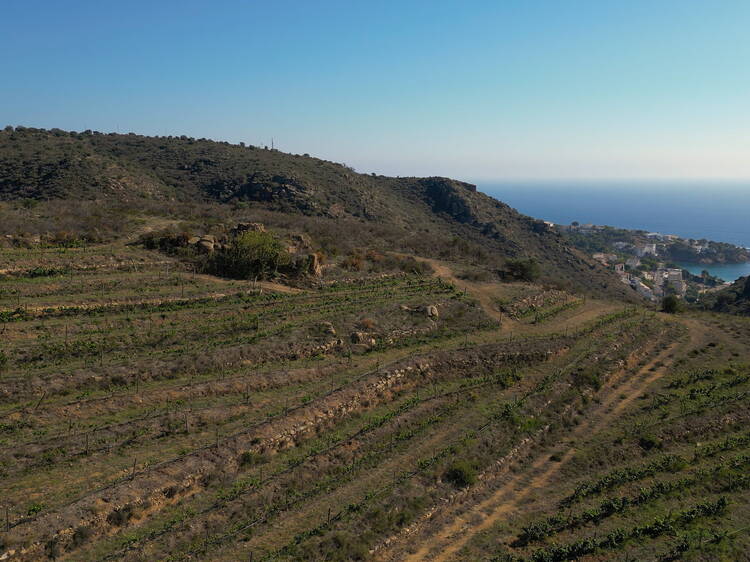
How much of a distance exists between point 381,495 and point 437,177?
95076 millimetres

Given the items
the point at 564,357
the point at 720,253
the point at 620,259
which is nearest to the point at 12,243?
the point at 564,357

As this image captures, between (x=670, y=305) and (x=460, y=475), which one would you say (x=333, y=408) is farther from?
(x=670, y=305)

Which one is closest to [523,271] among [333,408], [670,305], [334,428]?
[670,305]

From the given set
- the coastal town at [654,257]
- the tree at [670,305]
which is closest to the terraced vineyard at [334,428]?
the tree at [670,305]

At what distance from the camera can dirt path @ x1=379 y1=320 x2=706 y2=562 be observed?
12.4 metres

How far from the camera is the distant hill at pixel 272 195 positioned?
166 ft

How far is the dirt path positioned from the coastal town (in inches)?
2676

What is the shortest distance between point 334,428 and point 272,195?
51.4 m

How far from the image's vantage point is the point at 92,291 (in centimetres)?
2489

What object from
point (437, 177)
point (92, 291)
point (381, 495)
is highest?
point (437, 177)

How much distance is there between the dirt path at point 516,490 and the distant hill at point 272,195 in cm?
2664

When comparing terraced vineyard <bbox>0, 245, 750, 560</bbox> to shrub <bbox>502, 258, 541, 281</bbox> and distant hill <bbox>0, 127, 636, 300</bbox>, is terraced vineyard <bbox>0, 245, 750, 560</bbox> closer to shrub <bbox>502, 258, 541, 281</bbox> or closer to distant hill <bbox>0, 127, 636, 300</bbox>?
shrub <bbox>502, 258, 541, 281</bbox>

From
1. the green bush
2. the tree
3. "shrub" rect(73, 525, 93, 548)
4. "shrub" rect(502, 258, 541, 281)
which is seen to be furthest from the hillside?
"shrub" rect(502, 258, 541, 281)

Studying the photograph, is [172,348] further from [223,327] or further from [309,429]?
[309,429]
